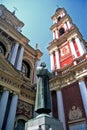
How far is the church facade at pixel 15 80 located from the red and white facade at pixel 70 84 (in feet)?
8.65

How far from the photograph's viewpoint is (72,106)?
12422 mm

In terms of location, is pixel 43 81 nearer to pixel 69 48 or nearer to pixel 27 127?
pixel 27 127

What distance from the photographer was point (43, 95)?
588cm

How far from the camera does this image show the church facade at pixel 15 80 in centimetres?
1105

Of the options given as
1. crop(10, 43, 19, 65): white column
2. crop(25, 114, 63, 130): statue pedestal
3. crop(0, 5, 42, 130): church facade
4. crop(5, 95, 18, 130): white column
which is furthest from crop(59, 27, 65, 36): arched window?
crop(25, 114, 63, 130): statue pedestal

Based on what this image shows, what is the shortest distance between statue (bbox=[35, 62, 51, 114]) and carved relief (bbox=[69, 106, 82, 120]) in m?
6.60

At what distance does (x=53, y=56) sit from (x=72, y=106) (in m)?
9.17

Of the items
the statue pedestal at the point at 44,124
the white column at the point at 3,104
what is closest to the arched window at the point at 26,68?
the white column at the point at 3,104

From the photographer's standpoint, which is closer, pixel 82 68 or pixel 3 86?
pixel 3 86

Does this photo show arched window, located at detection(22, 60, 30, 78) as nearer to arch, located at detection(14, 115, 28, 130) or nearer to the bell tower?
the bell tower

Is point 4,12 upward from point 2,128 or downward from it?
upward

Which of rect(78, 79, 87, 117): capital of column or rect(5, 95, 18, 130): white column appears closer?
rect(5, 95, 18, 130): white column

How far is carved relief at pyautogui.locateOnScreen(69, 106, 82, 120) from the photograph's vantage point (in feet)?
37.7

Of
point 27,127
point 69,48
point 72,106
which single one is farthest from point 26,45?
point 27,127
